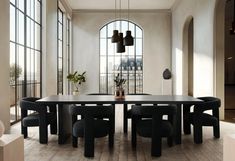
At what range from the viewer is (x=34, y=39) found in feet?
25.1

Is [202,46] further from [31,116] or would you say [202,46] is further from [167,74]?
[31,116]

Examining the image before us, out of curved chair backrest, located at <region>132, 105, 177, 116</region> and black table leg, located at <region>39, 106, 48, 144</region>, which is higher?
curved chair backrest, located at <region>132, 105, 177, 116</region>

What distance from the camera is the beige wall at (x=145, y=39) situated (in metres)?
12.2

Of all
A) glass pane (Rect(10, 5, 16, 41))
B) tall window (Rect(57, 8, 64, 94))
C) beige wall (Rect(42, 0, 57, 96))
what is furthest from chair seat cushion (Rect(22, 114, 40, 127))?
tall window (Rect(57, 8, 64, 94))

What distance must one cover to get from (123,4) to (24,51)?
5605 millimetres

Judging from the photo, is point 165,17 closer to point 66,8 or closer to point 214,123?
point 66,8

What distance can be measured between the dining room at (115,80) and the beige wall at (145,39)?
4cm

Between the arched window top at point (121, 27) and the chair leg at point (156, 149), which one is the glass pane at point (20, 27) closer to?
the chair leg at point (156, 149)

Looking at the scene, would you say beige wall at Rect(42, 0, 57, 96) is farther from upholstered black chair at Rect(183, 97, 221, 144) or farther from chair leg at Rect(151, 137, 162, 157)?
chair leg at Rect(151, 137, 162, 157)

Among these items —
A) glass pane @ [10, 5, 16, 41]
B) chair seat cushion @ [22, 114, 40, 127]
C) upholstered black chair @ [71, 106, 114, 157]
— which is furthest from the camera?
glass pane @ [10, 5, 16, 41]

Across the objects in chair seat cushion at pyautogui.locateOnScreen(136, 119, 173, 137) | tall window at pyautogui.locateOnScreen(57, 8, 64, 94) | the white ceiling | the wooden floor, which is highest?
the white ceiling

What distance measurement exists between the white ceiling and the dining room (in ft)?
0.13

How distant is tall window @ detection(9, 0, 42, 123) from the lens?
20.2ft

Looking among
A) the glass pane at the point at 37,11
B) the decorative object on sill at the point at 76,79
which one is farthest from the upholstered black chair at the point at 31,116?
the decorative object on sill at the point at 76,79
